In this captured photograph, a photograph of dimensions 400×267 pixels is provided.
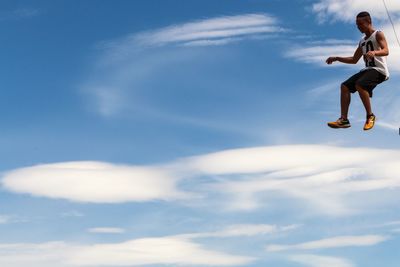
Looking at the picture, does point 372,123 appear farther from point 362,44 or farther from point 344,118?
point 362,44

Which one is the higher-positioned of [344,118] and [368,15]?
[368,15]

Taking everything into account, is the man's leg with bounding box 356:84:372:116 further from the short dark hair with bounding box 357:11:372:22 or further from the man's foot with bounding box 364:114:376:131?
the short dark hair with bounding box 357:11:372:22

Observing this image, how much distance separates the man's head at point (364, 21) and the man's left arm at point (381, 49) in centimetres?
39

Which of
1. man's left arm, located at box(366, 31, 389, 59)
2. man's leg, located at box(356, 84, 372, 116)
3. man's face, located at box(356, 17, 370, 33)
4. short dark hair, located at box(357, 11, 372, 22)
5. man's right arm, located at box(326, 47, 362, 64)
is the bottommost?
man's leg, located at box(356, 84, 372, 116)

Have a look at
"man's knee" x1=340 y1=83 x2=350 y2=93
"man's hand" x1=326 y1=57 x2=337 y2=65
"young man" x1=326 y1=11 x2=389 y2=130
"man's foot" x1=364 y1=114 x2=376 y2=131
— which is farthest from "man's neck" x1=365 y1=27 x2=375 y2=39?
"man's foot" x1=364 y1=114 x2=376 y2=131

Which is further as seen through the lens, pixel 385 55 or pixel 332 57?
pixel 332 57

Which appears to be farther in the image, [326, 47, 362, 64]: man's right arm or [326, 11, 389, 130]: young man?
[326, 47, 362, 64]: man's right arm

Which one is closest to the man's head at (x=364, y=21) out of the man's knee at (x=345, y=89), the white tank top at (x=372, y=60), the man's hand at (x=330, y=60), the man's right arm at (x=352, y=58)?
the white tank top at (x=372, y=60)

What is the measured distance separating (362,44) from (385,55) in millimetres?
969

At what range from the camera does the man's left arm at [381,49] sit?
22533mm

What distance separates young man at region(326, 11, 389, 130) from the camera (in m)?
22.9

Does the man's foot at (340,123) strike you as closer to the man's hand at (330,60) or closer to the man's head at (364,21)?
the man's hand at (330,60)

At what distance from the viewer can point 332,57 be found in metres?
24.3

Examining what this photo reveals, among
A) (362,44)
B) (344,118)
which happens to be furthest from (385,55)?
(344,118)
